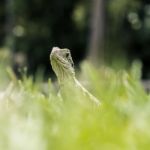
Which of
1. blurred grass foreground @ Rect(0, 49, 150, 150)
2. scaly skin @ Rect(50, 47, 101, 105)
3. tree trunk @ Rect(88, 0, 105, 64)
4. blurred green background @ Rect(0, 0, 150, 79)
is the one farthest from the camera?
blurred green background @ Rect(0, 0, 150, 79)

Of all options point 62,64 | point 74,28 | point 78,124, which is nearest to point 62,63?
point 62,64

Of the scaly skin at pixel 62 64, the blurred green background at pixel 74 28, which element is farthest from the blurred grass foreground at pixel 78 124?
the blurred green background at pixel 74 28

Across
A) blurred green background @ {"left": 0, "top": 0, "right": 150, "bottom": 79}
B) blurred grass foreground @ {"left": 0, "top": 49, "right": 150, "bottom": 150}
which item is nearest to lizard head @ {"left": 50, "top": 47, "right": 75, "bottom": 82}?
blurred grass foreground @ {"left": 0, "top": 49, "right": 150, "bottom": 150}

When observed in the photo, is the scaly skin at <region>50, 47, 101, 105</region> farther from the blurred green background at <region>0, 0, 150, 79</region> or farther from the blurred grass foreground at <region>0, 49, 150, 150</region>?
the blurred green background at <region>0, 0, 150, 79</region>

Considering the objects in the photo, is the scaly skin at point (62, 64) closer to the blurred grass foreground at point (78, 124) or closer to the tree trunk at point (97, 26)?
the blurred grass foreground at point (78, 124)

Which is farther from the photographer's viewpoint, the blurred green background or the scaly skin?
the blurred green background

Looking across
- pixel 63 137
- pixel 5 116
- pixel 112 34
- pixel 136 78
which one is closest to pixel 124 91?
pixel 136 78

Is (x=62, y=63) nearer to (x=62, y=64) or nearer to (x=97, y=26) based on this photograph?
(x=62, y=64)
